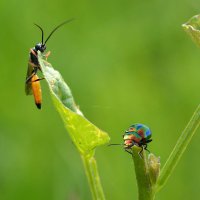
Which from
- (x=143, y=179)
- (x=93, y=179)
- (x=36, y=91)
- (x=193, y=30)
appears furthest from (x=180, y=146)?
(x=36, y=91)

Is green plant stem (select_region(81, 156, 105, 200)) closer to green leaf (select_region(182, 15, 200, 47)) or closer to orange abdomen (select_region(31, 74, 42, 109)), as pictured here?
green leaf (select_region(182, 15, 200, 47))

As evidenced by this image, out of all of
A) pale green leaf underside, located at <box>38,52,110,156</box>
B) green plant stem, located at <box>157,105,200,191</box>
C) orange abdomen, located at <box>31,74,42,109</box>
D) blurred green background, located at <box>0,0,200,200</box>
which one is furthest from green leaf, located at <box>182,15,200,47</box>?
blurred green background, located at <box>0,0,200,200</box>

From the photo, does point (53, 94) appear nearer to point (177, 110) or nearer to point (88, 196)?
point (88, 196)

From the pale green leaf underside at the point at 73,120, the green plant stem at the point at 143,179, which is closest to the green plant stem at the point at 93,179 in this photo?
the pale green leaf underside at the point at 73,120

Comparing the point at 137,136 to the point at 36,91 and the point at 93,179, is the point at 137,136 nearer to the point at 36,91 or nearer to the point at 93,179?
the point at 93,179

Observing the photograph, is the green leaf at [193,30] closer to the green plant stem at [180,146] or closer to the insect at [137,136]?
the green plant stem at [180,146]
